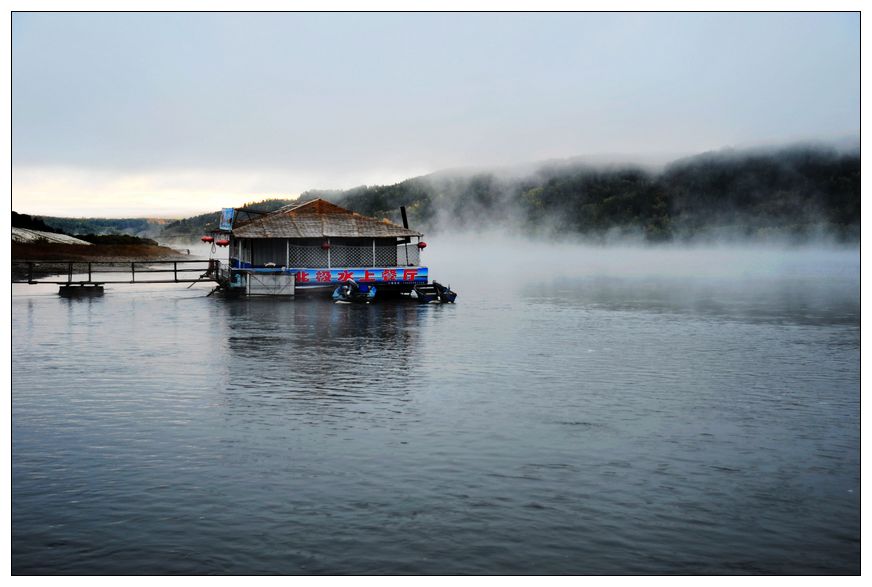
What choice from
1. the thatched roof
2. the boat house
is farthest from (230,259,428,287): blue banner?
the thatched roof

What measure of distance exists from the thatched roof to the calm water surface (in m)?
21.6

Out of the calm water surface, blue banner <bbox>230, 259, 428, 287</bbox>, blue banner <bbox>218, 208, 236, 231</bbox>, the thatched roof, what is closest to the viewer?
the calm water surface

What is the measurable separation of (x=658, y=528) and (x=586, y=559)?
1.63 metres

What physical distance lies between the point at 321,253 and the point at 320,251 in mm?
150

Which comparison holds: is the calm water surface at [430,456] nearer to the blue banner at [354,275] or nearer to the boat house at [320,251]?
the blue banner at [354,275]

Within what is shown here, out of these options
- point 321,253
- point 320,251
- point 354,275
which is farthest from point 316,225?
point 354,275

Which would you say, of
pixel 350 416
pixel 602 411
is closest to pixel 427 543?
pixel 350 416

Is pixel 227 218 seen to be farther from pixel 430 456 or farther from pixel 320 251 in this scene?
pixel 430 456

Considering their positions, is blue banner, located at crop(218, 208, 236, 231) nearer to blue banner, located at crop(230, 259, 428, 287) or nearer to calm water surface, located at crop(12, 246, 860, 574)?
blue banner, located at crop(230, 259, 428, 287)

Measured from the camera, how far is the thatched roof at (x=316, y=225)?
2275 inches

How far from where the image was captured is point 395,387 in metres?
25.0

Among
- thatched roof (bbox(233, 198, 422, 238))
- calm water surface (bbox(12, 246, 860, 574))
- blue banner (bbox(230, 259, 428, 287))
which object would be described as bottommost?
calm water surface (bbox(12, 246, 860, 574))

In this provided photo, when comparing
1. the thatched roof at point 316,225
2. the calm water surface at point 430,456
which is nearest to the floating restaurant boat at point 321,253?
the thatched roof at point 316,225

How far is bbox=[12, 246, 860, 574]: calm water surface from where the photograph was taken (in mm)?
12750
